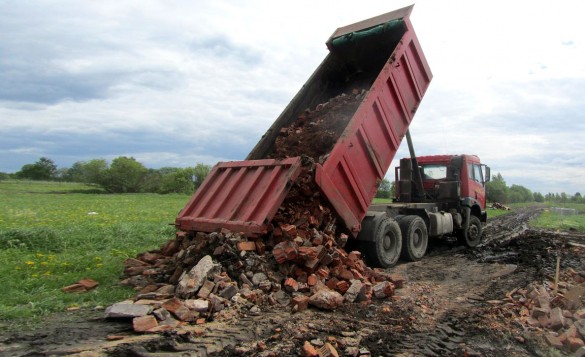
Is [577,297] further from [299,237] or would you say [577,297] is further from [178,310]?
[178,310]

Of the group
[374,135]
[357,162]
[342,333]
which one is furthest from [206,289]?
[374,135]

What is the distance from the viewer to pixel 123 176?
63.6 m

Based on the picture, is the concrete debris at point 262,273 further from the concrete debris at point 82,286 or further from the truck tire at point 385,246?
the truck tire at point 385,246

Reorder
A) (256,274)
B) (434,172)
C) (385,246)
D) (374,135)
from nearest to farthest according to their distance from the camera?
1. (256,274)
2. (374,135)
3. (385,246)
4. (434,172)

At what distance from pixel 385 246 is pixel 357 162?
2.01 metres

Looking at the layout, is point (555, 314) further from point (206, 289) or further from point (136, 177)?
point (136, 177)

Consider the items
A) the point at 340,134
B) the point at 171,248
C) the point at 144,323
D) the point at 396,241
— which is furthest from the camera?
the point at 396,241

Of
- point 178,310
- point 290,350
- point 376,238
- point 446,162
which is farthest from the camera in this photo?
point 446,162

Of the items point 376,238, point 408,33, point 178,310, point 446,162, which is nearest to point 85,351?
point 178,310

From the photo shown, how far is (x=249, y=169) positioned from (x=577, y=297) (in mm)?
4532

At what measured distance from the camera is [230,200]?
6.19 meters

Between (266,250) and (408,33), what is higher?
(408,33)

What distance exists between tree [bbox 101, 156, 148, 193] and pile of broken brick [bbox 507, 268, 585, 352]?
64.3 m

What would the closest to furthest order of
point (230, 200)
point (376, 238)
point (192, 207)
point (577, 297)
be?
point (577, 297), point (230, 200), point (192, 207), point (376, 238)
